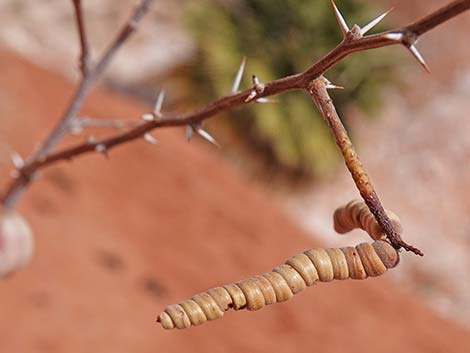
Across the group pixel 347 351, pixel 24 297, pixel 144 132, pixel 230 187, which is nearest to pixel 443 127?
pixel 230 187

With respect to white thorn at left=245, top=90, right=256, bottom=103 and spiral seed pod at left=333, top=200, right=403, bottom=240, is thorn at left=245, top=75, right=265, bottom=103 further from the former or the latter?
spiral seed pod at left=333, top=200, right=403, bottom=240

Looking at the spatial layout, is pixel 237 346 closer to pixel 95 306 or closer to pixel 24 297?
pixel 95 306

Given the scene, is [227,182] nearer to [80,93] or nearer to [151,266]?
[151,266]

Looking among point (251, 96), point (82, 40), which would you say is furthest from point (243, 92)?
point (82, 40)

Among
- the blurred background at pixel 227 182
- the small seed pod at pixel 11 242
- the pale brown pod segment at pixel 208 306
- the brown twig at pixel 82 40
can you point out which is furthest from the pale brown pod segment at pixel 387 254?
the blurred background at pixel 227 182

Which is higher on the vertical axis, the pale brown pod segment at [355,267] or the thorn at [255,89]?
the thorn at [255,89]

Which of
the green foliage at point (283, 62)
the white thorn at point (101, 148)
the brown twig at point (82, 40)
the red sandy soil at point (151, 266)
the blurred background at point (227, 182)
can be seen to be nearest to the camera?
the white thorn at point (101, 148)

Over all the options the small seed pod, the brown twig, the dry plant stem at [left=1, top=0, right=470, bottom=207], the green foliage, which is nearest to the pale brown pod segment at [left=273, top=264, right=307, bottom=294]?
the dry plant stem at [left=1, top=0, right=470, bottom=207]

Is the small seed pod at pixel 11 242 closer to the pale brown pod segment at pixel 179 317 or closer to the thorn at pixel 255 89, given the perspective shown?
the thorn at pixel 255 89
